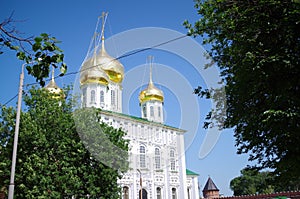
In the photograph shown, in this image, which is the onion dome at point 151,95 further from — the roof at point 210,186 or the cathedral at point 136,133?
the roof at point 210,186

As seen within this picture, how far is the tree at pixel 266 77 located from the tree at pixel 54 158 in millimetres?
7569

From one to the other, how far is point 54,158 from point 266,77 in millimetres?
11197

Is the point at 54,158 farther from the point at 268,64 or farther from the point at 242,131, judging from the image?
the point at 268,64

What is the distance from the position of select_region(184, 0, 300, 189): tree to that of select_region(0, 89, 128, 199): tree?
7569mm

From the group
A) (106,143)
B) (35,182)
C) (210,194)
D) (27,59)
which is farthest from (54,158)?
(210,194)

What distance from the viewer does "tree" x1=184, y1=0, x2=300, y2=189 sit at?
869cm

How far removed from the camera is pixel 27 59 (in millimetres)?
3592

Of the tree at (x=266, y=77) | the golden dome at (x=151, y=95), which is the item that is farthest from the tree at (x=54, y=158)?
the golden dome at (x=151, y=95)

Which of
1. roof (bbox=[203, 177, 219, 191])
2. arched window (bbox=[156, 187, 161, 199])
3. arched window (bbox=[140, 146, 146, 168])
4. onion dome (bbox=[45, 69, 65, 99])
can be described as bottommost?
arched window (bbox=[156, 187, 161, 199])

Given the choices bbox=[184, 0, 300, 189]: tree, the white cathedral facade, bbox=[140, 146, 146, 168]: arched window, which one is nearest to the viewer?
bbox=[184, 0, 300, 189]: tree

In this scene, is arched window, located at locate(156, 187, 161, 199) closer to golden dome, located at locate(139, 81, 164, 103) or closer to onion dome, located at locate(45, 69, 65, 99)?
golden dome, located at locate(139, 81, 164, 103)

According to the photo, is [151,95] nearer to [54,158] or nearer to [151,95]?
[151,95]

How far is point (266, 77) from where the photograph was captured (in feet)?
29.3

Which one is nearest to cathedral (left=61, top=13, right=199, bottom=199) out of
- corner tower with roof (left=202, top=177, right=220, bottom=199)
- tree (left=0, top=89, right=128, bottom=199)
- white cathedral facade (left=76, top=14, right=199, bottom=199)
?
white cathedral facade (left=76, top=14, right=199, bottom=199)
